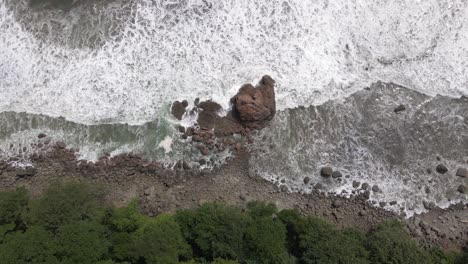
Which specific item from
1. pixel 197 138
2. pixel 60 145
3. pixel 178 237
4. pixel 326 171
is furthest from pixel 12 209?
pixel 326 171

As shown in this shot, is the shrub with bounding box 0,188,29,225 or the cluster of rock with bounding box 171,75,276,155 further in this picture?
the cluster of rock with bounding box 171,75,276,155

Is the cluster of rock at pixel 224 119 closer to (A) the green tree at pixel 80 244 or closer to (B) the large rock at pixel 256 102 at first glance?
(B) the large rock at pixel 256 102

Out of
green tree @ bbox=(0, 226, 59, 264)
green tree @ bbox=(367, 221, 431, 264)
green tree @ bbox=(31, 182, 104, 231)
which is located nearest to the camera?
green tree @ bbox=(0, 226, 59, 264)

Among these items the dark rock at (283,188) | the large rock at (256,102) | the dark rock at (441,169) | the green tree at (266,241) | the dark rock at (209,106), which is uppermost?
the large rock at (256,102)

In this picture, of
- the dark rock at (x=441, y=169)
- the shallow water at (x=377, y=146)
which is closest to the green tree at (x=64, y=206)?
the shallow water at (x=377, y=146)

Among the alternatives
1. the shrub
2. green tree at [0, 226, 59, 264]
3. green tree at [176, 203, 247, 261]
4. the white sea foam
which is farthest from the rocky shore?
green tree at [0, 226, 59, 264]

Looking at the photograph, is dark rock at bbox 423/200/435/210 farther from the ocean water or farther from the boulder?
the boulder
